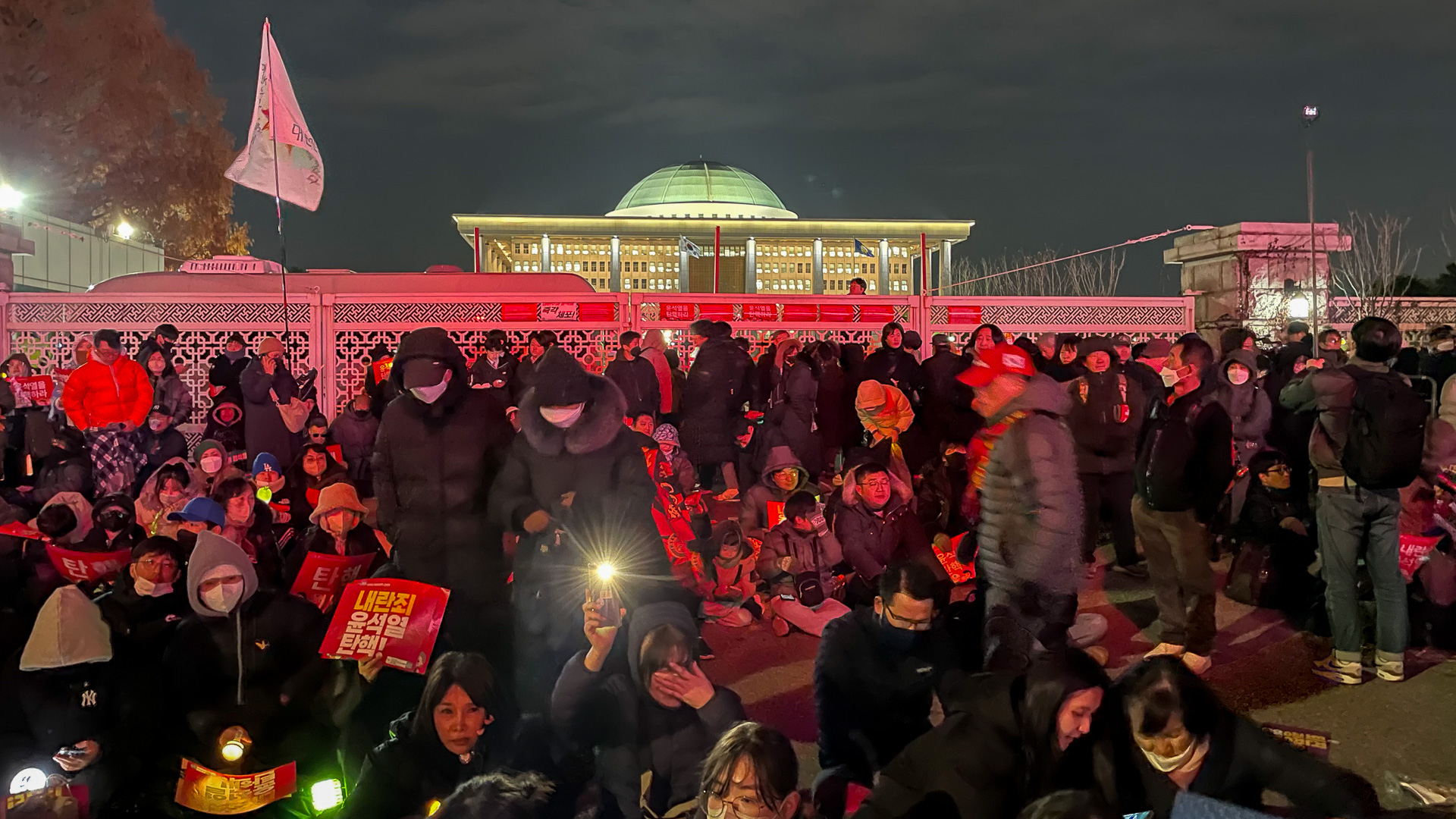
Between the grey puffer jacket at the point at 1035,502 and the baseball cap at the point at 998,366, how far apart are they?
0.27 ft

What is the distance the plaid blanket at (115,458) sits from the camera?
7.67 m

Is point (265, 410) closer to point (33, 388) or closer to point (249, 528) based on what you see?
point (33, 388)

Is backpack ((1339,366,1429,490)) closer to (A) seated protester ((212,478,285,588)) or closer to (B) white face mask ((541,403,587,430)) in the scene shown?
(B) white face mask ((541,403,587,430))

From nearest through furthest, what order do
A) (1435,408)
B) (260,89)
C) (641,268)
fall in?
1. (1435,408)
2. (260,89)
3. (641,268)

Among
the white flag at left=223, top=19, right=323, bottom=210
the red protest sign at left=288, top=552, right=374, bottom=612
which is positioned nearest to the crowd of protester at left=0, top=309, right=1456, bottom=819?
the red protest sign at left=288, top=552, right=374, bottom=612

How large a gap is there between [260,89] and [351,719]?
317 inches

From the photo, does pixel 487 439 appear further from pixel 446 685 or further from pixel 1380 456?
pixel 1380 456

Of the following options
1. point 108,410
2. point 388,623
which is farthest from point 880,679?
point 108,410

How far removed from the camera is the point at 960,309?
40.0 feet

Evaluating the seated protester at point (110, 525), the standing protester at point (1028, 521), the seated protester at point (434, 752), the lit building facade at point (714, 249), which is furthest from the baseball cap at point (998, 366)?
the lit building facade at point (714, 249)

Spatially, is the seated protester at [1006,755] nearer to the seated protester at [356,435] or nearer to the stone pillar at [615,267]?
the seated protester at [356,435]

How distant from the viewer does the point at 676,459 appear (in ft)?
27.7

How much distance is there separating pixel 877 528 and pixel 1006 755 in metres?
2.85

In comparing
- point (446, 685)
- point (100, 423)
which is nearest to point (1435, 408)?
point (446, 685)
